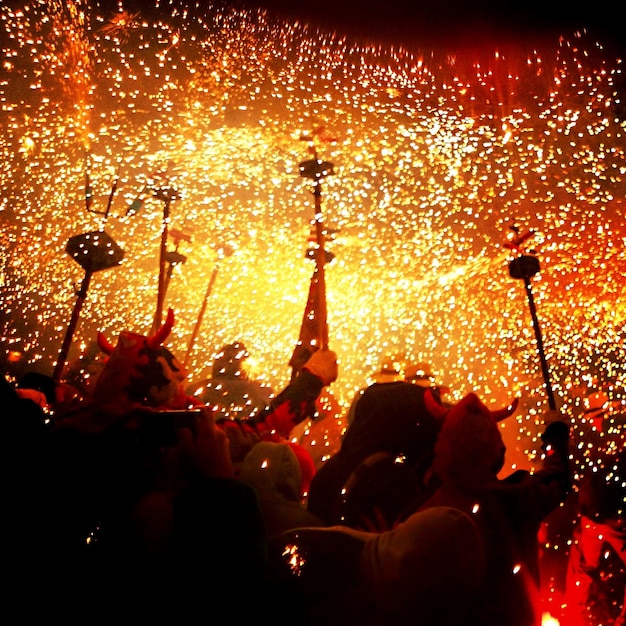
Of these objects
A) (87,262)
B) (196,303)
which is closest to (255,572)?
(87,262)

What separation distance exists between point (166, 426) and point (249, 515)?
301mm

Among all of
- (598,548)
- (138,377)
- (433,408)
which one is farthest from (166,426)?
(598,548)

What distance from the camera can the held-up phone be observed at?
1.37 metres

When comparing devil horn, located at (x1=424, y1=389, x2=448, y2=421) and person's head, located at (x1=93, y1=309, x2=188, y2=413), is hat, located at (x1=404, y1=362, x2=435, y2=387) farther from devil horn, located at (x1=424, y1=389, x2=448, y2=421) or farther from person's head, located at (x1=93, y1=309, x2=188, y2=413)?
person's head, located at (x1=93, y1=309, x2=188, y2=413)

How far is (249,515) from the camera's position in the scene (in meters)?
1.19

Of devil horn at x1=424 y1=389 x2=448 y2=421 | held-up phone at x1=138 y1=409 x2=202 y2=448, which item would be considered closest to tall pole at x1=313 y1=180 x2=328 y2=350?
devil horn at x1=424 y1=389 x2=448 y2=421

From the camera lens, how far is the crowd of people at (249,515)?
1.19 meters

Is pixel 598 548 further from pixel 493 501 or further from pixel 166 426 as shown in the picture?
pixel 166 426

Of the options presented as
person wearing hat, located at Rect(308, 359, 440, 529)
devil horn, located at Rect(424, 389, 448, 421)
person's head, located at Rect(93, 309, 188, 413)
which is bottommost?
person wearing hat, located at Rect(308, 359, 440, 529)

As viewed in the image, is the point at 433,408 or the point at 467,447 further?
the point at 433,408

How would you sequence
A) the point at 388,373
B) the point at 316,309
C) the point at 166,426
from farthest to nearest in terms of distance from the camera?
the point at 316,309
the point at 388,373
the point at 166,426

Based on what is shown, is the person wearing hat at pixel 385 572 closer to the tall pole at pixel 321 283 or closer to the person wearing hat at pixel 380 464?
the person wearing hat at pixel 380 464

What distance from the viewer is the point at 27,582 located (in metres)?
1.21

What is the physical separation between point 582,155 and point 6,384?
12.8 ft
